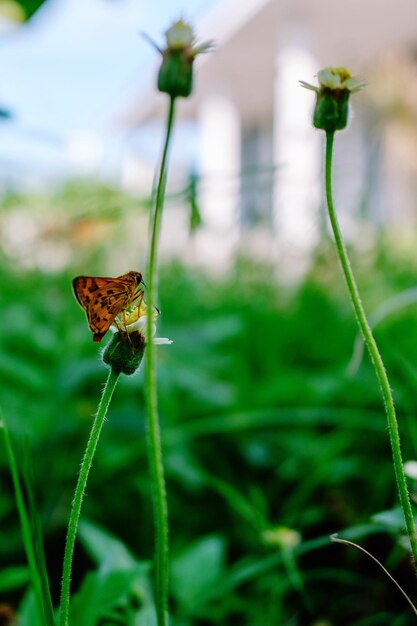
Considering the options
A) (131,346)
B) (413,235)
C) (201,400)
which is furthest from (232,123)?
(131,346)

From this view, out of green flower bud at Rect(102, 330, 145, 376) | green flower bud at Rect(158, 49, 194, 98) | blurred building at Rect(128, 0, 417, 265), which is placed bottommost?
green flower bud at Rect(102, 330, 145, 376)

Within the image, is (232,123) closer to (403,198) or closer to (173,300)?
(403,198)

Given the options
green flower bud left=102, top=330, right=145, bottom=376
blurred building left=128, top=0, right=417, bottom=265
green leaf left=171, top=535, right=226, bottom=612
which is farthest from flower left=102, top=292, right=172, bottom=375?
blurred building left=128, top=0, right=417, bottom=265

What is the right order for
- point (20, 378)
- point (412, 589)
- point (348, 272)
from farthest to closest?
point (20, 378) < point (412, 589) < point (348, 272)

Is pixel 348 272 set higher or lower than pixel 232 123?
lower

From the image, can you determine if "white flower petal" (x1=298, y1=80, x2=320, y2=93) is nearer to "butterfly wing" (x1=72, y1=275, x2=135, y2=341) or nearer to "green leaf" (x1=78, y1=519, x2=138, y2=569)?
"butterfly wing" (x1=72, y1=275, x2=135, y2=341)

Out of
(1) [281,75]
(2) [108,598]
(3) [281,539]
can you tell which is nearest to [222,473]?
(3) [281,539]
